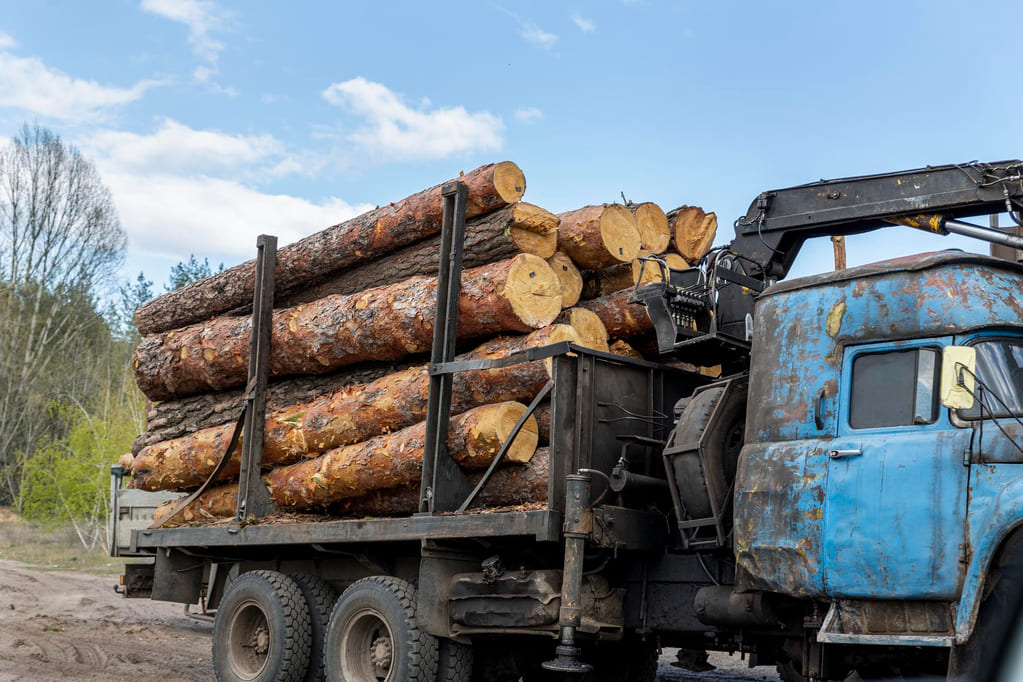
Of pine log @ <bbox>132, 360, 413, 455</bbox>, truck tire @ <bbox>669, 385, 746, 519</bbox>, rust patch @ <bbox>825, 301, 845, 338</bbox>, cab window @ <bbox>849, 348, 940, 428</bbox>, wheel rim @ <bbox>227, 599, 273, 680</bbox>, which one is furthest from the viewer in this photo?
pine log @ <bbox>132, 360, 413, 455</bbox>

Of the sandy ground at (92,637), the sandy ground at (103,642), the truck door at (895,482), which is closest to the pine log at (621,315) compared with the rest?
the truck door at (895,482)

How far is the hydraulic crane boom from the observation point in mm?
7145

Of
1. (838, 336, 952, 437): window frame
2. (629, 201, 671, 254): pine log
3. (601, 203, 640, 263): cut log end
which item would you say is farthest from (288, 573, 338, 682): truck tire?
(838, 336, 952, 437): window frame

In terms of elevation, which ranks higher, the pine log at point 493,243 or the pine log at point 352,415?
the pine log at point 493,243

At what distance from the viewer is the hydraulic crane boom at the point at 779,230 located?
7145 mm

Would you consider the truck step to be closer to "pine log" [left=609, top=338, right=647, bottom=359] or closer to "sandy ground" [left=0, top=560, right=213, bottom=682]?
"pine log" [left=609, top=338, right=647, bottom=359]

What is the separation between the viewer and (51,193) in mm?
39781

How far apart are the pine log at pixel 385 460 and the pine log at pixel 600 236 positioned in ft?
5.10

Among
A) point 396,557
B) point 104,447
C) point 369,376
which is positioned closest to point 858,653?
point 396,557

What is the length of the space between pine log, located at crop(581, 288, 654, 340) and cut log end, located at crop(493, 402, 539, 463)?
47.6 inches

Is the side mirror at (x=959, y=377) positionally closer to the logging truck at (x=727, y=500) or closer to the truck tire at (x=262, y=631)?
the logging truck at (x=727, y=500)

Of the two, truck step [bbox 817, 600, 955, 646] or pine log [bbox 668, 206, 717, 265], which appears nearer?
truck step [bbox 817, 600, 955, 646]

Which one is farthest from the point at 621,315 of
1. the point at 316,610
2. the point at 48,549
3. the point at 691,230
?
the point at 48,549

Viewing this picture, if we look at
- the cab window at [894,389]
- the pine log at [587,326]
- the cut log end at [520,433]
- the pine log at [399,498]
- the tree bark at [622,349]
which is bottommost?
the pine log at [399,498]
